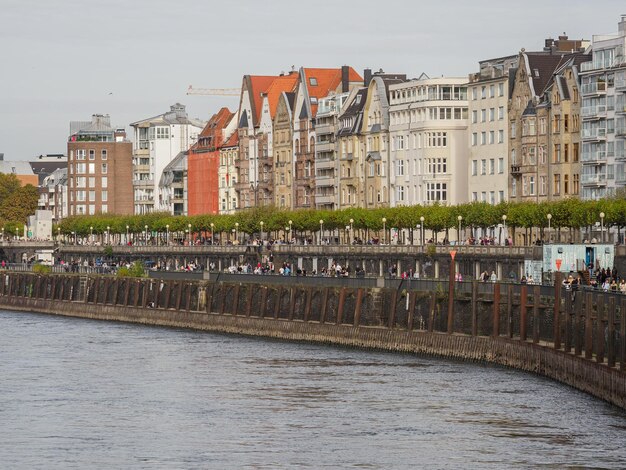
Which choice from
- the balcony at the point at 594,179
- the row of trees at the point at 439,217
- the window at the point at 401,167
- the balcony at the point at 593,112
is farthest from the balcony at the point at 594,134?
the window at the point at 401,167

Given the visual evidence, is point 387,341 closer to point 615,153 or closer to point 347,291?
point 347,291

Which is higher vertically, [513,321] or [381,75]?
[381,75]

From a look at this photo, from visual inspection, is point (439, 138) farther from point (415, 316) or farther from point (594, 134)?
point (415, 316)

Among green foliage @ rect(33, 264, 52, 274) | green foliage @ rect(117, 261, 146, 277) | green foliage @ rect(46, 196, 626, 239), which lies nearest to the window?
green foliage @ rect(46, 196, 626, 239)

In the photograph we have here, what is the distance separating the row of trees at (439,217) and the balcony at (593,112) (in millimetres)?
10374

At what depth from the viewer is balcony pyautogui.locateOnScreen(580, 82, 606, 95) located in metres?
142

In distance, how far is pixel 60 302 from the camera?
140125 mm

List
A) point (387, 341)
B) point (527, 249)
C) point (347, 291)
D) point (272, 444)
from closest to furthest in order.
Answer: point (272, 444) < point (387, 341) < point (347, 291) < point (527, 249)

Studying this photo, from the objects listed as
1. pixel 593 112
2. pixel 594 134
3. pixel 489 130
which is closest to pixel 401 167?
pixel 489 130

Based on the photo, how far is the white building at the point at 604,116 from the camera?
14012 cm

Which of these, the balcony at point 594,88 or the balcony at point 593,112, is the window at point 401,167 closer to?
the balcony at point 593,112

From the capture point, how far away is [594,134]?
144 m

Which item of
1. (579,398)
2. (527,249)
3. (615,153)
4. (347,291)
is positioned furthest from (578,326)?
(615,153)

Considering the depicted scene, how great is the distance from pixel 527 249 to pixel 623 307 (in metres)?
60.5
